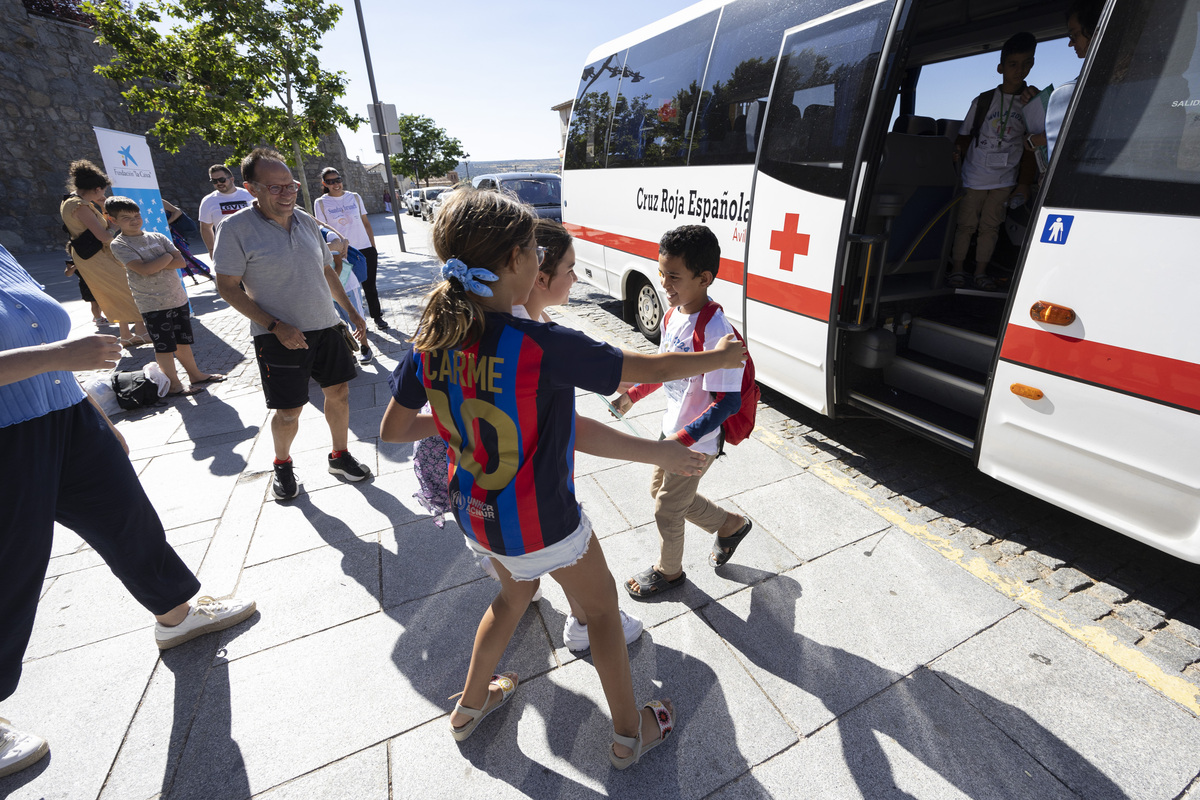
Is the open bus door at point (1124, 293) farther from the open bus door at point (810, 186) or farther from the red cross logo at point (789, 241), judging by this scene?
the red cross logo at point (789, 241)

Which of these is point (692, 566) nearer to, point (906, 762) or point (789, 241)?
point (906, 762)

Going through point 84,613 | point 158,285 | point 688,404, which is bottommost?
point 84,613

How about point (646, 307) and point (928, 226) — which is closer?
point (928, 226)

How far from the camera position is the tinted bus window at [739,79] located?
3871 mm

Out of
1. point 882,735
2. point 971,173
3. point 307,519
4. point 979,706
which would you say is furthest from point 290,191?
point 971,173

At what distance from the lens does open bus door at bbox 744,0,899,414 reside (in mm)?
3164

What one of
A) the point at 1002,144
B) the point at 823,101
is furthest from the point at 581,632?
the point at 1002,144

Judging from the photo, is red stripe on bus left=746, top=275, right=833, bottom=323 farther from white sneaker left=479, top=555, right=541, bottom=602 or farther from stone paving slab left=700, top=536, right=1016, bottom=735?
white sneaker left=479, top=555, right=541, bottom=602

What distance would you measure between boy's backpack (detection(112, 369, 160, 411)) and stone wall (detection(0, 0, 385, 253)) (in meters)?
16.2

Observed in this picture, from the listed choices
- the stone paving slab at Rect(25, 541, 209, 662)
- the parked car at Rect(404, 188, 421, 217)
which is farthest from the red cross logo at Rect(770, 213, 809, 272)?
the parked car at Rect(404, 188, 421, 217)

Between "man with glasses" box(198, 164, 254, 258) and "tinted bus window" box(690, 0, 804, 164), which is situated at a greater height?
"tinted bus window" box(690, 0, 804, 164)

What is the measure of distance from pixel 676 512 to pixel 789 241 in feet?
7.56

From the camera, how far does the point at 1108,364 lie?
7.21 ft

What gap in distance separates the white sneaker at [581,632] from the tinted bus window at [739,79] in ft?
11.2
